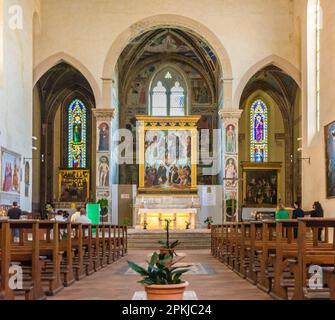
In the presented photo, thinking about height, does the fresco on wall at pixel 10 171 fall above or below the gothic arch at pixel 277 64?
below

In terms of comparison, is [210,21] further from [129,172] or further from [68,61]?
[129,172]

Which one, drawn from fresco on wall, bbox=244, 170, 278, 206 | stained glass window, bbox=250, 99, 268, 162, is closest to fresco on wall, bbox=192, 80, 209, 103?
stained glass window, bbox=250, 99, 268, 162

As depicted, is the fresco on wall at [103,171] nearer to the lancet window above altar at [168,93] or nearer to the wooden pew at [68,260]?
the lancet window above altar at [168,93]

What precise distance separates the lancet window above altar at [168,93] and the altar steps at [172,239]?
12437mm

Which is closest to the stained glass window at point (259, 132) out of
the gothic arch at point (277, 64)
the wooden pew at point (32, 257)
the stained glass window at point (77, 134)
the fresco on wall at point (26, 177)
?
the gothic arch at point (277, 64)

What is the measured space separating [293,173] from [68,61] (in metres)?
14.2

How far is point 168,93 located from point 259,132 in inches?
221

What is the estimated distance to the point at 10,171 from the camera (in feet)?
76.2

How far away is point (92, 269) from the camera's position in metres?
13.7

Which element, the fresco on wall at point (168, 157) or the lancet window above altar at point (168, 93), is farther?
the lancet window above altar at point (168, 93)

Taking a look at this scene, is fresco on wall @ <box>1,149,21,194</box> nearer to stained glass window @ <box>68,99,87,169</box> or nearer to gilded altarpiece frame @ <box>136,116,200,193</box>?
gilded altarpiece frame @ <box>136,116,200,193</box>

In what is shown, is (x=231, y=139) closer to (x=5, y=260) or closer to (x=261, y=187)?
(x=261, y=187)

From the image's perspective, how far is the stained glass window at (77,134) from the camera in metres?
37.2
